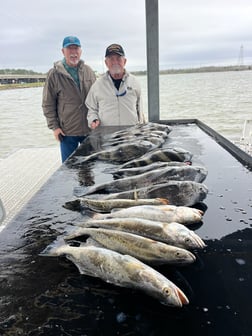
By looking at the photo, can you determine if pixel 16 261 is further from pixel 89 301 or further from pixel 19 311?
pixel 89 301

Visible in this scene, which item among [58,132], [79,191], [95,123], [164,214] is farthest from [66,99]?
[164,214]

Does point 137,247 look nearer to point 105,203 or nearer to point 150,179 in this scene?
point 105,203

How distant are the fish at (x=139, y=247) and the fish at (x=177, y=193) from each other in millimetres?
497

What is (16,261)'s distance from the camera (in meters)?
1.62

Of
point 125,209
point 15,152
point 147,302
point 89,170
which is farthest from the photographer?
point 15,152

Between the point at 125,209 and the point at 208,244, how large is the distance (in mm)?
550

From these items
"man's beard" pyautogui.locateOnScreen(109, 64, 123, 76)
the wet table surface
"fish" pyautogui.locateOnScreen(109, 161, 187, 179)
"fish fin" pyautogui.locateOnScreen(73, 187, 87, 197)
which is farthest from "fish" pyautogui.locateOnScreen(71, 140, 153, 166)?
"man's beard" pyautogui.locateOnScreen(109, 64, 123, 76)

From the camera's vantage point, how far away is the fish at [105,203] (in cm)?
203

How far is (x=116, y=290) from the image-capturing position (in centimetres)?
138

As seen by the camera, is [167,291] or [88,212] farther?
[88,212]

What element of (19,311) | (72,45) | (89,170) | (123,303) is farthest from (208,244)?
→ (72,45)

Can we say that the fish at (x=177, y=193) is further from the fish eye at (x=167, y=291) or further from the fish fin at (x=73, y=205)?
the fish eye at (x=167, y=291)

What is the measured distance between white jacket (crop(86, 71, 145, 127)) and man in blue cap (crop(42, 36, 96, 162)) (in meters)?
0.32

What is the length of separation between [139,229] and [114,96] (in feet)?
12.2
